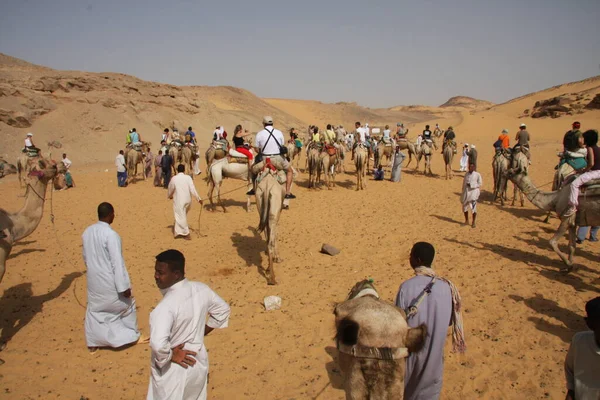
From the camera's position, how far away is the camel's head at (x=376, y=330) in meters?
2.10

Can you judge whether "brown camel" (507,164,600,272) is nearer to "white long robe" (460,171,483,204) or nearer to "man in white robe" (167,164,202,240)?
"white long robe" (460,171,483,204)

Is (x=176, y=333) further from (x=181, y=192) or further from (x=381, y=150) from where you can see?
(x=381, y=150)

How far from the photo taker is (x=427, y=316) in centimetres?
327

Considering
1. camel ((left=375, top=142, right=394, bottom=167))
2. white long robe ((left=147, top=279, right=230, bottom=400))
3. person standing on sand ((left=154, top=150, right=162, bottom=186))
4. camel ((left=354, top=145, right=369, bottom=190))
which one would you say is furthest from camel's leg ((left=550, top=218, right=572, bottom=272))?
person standing on sand ((left=154, top=150, right=162, bottom=186))

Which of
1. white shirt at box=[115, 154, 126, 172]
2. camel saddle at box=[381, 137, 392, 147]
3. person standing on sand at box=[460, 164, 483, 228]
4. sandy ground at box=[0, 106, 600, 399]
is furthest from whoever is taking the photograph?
camel saddle at box=[381, 137, 392, 147]

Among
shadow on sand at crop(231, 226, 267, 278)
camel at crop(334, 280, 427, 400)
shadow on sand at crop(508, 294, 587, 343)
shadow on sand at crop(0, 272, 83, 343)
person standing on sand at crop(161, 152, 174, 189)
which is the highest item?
person standing on sand at crop(161, 152, 174, 189)

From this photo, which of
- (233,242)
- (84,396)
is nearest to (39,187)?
(84,396)

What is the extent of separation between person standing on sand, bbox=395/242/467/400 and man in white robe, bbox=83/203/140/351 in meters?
3.61

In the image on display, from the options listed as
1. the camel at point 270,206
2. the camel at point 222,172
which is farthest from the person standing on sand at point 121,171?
the camel at point 270,206

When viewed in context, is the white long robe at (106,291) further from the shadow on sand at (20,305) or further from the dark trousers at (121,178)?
the dark trousers at (121,178)

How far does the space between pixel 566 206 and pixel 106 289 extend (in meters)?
8.21

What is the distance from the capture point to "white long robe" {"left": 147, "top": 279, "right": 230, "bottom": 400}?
112 inches

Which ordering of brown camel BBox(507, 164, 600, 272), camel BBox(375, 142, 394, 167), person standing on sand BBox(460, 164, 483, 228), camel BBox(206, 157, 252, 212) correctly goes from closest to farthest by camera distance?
brown camel BBox(507, 164, 600, 272) < person standing on sand BBox(460, 164, 483, 228) < camel BBox(206, 157, 252, 212) < camel BBox(375, 142, 394, 167)

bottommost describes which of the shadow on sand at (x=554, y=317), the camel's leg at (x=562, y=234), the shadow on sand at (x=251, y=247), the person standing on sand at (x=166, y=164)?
the shadow on sand at (x=554, y=317)
